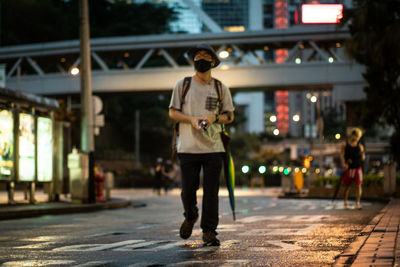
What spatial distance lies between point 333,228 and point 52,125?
39.0 ft

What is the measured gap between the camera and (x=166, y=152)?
84812 millimetres

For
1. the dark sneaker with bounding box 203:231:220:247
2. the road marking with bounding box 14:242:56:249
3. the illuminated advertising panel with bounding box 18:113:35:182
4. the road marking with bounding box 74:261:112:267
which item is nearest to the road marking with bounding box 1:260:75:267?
the road marking with bounding box 74:261:112:267

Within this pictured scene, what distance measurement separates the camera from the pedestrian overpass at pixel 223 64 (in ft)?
157

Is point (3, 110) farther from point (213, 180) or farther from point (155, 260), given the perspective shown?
point (155, 260)

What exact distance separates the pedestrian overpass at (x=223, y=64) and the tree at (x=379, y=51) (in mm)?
16490

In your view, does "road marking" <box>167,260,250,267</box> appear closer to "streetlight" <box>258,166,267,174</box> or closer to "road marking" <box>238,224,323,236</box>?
"road marking" <box>238,224,323,236</box>

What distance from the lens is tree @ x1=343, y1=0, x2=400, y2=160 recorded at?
2445 centimetres

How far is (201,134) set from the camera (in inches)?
→ 328

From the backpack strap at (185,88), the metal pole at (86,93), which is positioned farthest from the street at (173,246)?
the metal pole at (86,93)

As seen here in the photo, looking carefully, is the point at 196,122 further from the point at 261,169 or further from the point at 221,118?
the point at 261,169

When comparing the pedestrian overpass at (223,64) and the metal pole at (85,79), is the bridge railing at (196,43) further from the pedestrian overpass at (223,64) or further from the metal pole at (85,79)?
the metal pole at (85,79)

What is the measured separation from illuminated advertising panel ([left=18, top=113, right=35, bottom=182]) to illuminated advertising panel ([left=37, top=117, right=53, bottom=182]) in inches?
13.6

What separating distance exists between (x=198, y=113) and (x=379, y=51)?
1752cm

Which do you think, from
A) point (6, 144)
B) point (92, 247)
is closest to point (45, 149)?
point (6, 144)
